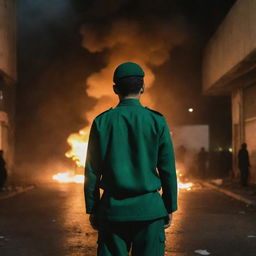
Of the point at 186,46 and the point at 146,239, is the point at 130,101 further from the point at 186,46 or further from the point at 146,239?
the point at 186,46

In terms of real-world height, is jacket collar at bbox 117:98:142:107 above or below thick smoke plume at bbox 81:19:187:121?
below

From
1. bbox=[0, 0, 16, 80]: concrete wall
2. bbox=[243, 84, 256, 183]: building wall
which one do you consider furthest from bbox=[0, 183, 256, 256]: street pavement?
bbox=[0, 0, 16, 80]: concrete wall

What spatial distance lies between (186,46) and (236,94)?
719cm

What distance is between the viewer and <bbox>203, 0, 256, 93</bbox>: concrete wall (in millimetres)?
14102

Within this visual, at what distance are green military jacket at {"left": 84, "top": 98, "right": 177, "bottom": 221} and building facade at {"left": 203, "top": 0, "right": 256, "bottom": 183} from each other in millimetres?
11465

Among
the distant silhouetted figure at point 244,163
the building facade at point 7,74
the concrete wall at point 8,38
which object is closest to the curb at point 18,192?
the building facade at point 7,74

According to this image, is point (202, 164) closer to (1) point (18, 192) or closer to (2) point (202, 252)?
(1) point (18, 192)

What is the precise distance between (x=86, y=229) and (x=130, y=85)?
18.4 ft

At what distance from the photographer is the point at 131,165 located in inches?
105

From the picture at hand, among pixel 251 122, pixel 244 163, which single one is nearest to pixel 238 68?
pixel 251 122

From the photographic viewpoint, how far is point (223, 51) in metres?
18.5

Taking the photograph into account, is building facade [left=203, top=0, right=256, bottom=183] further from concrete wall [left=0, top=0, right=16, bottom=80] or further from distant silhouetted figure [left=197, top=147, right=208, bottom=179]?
concrete wall [left=0, top=0, right=16, bottom=80]

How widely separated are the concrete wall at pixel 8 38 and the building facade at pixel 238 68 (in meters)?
8.86

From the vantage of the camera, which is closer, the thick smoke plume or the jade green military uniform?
the jade green military uniform
